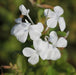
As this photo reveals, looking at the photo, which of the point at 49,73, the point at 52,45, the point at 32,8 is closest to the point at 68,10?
the point at 32,8

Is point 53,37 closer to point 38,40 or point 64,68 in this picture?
point 38,40

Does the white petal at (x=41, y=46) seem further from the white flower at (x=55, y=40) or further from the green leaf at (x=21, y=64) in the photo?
the green leaf at (x=21, y=64)

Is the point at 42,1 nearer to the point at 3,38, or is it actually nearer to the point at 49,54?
the point at 49,54

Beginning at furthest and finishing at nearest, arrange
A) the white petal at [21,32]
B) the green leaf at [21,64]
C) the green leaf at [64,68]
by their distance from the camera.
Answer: the green leaf at [64,68] → the green leaf at [21,64] → the white petal at [21,32]

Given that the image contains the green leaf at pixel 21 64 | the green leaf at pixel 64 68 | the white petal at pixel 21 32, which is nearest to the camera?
the white petal at pixel 21 32

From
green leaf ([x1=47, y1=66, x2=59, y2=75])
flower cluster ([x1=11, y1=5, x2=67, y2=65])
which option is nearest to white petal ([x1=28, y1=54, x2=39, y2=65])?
flower cluster ([x1=11, y1=5, x2=67, y2=65])

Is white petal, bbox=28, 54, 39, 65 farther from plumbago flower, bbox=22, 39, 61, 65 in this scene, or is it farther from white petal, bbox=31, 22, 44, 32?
white petal, bbox=31, 22, 44, 32

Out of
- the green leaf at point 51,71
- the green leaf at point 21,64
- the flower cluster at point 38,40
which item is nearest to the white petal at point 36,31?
the flower cluster at point 38,40
